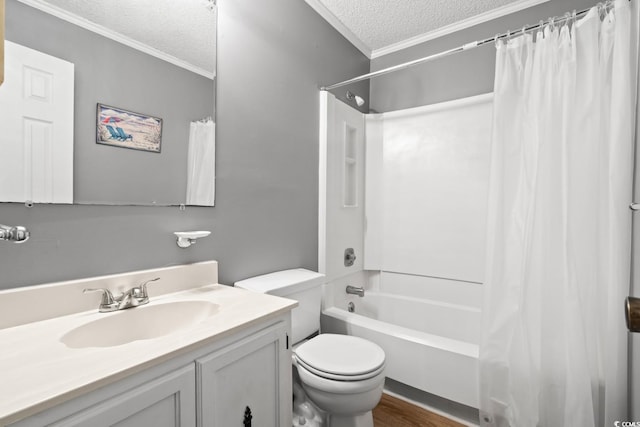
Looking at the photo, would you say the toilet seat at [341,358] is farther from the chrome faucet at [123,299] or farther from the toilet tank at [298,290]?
the chrome faucet at [123,299]

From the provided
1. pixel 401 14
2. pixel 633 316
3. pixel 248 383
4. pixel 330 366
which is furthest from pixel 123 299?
pixel 401 14

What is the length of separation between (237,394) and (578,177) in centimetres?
162

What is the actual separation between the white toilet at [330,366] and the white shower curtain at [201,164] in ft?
1.54

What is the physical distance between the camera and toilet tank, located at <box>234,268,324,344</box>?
1435 millimetres

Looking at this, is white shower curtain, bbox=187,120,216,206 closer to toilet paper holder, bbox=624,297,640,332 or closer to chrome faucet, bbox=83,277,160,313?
chrome faucet, bbox=83,277,160,313

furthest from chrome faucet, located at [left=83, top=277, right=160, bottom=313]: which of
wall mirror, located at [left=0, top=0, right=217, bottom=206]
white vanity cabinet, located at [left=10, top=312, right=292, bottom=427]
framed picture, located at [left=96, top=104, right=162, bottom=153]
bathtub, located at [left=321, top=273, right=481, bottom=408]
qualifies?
bathtub, located at [left=321, top=273, right=481, bottom=408]

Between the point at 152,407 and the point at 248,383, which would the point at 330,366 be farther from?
the point at 152,407

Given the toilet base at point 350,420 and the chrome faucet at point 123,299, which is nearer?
the chrome faucet at point 123,299

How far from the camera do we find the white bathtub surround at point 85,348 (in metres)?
0.56

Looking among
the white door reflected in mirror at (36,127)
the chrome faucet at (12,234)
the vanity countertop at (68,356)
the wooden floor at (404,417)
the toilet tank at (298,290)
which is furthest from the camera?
the wooden floor at (404,417)

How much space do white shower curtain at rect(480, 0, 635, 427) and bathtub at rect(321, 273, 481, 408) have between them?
14cm

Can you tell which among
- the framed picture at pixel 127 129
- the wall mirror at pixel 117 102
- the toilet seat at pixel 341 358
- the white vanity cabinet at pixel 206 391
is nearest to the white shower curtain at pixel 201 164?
the wall mirror at pixel 117 102

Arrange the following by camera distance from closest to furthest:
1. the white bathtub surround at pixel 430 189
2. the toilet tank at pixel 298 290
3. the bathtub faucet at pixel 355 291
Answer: the toilet tank at pixel 298 290
the white bathtub surround at pixel 430 189
the bathtub faucet at pixel 355 291

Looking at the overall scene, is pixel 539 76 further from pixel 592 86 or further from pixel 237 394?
pixel 237 394
